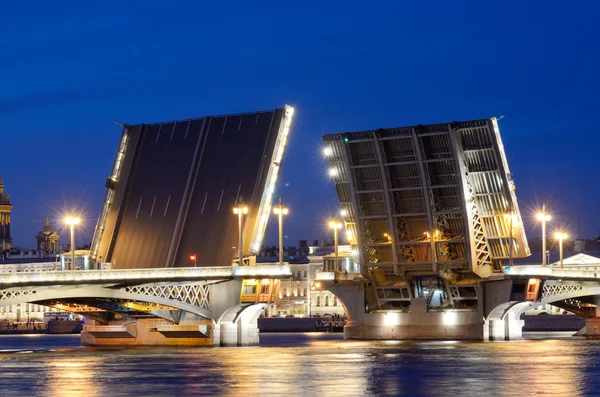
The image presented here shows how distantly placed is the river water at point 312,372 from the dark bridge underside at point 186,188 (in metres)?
8.79

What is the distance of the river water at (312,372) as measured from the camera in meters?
33.0

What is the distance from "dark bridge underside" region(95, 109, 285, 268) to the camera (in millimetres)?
66500

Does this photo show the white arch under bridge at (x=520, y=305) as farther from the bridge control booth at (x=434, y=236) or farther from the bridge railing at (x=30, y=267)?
the bridge railing at (x=30, y=267)

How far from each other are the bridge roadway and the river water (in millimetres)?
3194

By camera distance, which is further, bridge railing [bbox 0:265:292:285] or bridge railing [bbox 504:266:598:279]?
bridge railing [bbox 504:266:598:279]

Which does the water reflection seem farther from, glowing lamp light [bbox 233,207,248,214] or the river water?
glowing lamp light [bbox 233,207,248,214]

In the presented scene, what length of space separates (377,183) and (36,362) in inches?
1007

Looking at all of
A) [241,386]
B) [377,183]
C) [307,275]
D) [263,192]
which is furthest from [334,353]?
[307,275]

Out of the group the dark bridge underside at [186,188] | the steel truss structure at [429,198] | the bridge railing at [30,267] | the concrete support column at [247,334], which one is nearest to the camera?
the concrete support column at [247,334]

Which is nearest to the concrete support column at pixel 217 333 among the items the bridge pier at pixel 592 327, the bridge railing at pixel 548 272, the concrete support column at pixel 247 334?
the concrete support column at pixel 247 334

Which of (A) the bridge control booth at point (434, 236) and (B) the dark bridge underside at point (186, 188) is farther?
(A) the bridge control booth at point (434, 236)

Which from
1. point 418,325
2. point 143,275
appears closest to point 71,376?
point 143,275

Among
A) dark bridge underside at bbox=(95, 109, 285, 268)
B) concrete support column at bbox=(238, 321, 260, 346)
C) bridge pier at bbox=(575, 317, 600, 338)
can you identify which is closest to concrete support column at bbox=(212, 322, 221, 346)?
concrete support column at bbox=(238, 321, 260, 346)

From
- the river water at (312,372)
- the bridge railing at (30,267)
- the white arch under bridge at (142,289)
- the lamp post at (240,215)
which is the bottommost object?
the river water at (312,372)
